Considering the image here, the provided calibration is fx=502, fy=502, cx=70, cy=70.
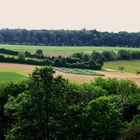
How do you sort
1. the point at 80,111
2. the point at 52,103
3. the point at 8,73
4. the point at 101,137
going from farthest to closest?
the point at 8,73, the point at 101,137, the point at 80,111, the point at 52,103

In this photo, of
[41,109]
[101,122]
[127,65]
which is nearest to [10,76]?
[127,65]

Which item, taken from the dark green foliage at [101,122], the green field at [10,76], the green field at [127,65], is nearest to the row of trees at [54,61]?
the green field at [127,65]

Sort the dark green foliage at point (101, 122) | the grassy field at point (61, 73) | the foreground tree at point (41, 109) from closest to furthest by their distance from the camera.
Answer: the foreground tree at point (41, 109) → the dark green foliage at point (101, 122) → the grassy field at point (61, 73)

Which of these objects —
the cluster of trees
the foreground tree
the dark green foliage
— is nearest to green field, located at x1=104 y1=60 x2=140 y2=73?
the dark green foliage

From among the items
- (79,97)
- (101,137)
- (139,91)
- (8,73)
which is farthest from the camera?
(8,73)

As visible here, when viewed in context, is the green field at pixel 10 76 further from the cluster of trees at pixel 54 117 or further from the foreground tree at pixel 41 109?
the foreground tree at pixel 41 109

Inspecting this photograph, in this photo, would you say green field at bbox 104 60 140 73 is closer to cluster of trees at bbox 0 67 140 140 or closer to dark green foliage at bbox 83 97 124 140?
dark green foliage at bbox 83 97 124 140

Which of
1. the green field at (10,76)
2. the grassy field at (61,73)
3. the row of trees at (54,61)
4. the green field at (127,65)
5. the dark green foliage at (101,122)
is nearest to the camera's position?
the dark green foliage at (101,122)

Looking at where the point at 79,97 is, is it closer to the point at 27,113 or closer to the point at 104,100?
the point at 104,100

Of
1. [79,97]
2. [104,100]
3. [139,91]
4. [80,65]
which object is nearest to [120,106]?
[79,97]

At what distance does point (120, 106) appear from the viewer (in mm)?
65250

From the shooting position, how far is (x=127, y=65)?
155250 millimetres

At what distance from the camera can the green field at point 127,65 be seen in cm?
14500

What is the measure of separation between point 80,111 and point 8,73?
65.8m
